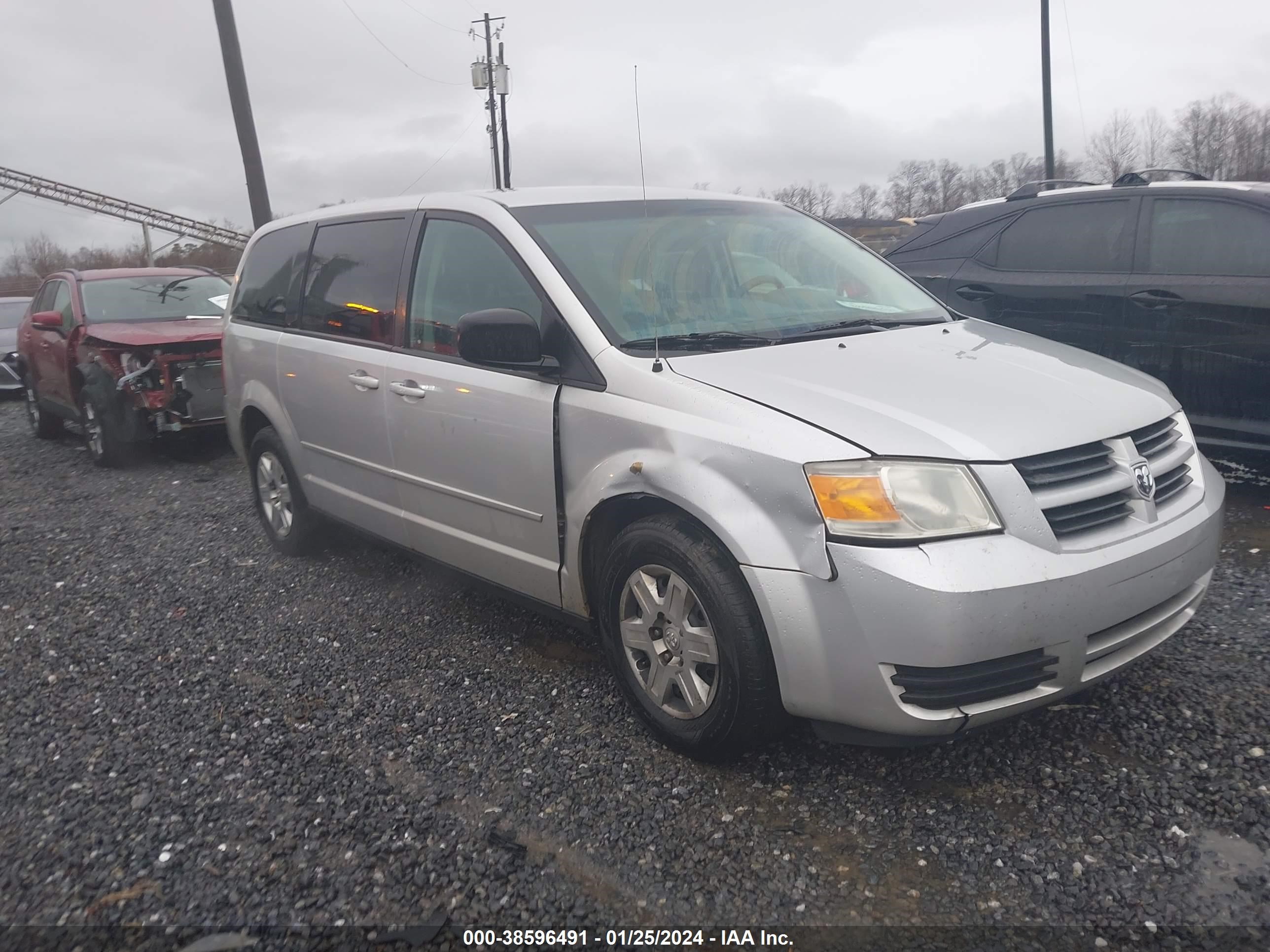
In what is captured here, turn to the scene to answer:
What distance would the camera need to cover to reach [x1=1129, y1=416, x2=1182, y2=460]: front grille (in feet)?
9.38

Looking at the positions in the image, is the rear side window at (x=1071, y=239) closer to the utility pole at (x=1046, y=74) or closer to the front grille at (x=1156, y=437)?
the front grille at (x=1156, y=437)

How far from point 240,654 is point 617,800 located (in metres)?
2.11

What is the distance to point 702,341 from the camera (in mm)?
3211

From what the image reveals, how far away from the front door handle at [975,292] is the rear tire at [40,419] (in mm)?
8750

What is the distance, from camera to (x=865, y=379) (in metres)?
2.88

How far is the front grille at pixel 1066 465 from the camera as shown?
2555mm

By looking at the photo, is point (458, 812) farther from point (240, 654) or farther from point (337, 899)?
point (240, 654)

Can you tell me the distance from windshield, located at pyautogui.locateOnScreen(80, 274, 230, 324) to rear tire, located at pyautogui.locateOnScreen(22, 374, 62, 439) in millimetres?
1765

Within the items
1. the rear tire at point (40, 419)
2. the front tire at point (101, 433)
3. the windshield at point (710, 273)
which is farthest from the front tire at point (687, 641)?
the rear tire at point (40, 419)

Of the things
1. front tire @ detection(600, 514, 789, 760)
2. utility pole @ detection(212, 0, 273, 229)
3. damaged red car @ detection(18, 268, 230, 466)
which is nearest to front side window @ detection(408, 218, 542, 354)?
front tire @ detection(600, 514, 789, 760)

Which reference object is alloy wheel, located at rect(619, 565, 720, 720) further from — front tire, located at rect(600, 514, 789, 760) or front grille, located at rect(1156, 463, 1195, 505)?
front grille, located at rect(1156, 463, 1195, 505)

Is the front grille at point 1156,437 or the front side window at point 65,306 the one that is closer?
the front grille at point 1156,437

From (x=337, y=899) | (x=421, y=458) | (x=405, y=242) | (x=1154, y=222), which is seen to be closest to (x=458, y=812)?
(x=337, y=899)

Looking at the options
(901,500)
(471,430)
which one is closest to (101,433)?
(471,430)
